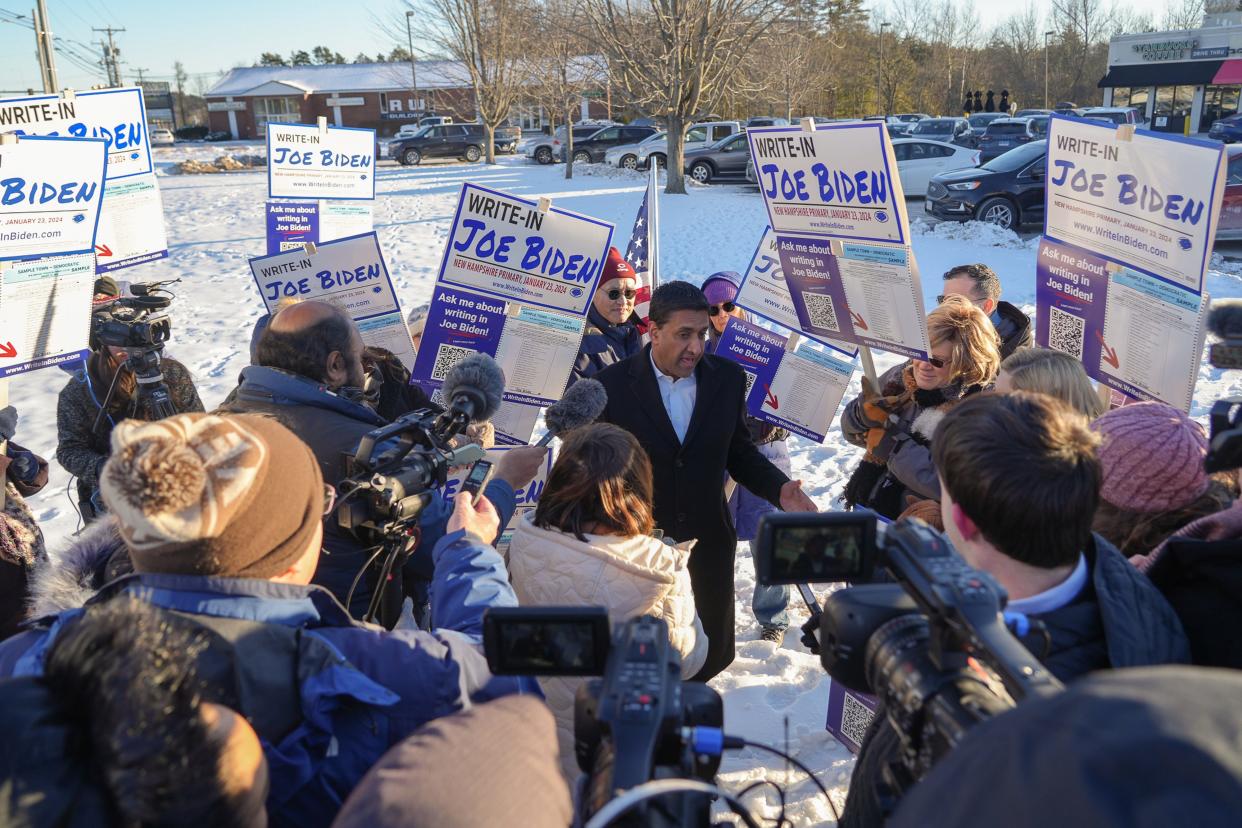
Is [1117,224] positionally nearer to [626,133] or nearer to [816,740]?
[816,740]

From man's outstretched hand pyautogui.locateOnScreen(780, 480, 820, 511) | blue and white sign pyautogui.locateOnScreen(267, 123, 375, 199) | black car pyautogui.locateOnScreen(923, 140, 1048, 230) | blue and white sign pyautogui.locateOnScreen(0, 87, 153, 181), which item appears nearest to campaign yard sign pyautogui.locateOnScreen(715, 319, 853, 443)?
man's outstretched hand pyautogui.locateOnScreen(780, 480, 820, 511)

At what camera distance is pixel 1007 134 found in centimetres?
2373

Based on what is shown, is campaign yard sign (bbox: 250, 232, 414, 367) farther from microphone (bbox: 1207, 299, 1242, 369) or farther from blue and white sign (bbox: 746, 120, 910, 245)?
microphone (bbox: 1207, 299, 1242, 369)

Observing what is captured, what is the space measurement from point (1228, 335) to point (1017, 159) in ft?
46.5

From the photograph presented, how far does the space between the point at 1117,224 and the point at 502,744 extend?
304 cm

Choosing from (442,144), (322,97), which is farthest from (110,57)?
(442,144)

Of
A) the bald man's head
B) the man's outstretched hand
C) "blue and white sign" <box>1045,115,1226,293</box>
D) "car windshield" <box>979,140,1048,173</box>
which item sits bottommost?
the man's outstretched hand

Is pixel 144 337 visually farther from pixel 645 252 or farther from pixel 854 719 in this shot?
pixel 854 719

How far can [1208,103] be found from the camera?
3344 centimetres

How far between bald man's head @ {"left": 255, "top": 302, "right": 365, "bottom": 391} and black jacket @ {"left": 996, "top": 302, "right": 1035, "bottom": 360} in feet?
10.2

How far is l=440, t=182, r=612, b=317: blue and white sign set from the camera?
389cm

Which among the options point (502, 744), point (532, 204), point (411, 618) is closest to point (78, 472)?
point (411, 618)

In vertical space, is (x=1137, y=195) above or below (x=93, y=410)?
above

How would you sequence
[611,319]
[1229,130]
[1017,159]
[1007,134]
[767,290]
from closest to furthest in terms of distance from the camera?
[767,290] < [611,319] < [1017,159] < [1229,130] < [1007,134]
